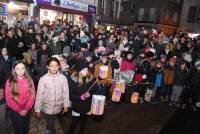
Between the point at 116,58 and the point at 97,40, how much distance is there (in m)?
4.43

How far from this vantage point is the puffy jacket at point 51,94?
482 centimetres

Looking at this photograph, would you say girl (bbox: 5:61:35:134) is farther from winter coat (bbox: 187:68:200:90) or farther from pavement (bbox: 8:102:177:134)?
winter coat (bbox: 187:68:200:90)

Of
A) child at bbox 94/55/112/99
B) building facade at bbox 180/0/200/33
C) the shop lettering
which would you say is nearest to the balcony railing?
building facade at bbox 180/0/200/33

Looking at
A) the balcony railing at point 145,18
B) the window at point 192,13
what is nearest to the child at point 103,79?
the balcony railing at point 145,18

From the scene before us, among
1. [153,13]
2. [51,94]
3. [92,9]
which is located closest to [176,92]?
[51,94]

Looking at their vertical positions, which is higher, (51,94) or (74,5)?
(74,5)

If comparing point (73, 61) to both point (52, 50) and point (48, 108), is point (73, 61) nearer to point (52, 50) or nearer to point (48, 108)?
point (52, 50)

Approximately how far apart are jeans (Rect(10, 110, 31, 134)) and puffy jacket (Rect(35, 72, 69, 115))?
296 millimetres

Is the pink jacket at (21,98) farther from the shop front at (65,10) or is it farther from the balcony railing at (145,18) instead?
the balcony railing at (145,18)

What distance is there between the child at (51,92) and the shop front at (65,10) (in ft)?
59.8

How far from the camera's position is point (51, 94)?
4.86 meters

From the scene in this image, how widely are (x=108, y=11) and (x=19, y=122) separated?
3122 cm

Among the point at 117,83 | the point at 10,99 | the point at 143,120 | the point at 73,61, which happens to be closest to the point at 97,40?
the point at 73,61

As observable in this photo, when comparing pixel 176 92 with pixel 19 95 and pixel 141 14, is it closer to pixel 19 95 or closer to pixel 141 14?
pixel 19 95
